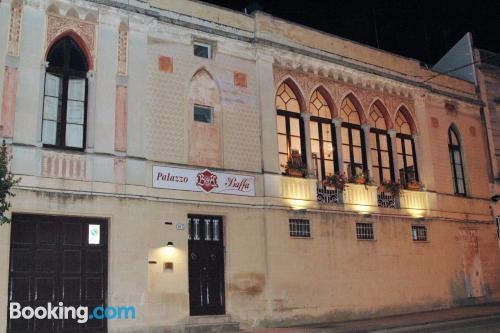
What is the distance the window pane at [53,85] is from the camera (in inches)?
607

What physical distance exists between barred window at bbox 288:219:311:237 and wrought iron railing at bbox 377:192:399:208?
387 cm

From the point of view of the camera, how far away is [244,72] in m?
19.2

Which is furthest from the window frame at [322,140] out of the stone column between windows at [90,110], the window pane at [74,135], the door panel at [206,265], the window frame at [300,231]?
the window pane at [74,135]

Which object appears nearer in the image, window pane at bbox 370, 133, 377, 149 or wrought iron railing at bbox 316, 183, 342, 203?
wrought iron railing at bbox 316, 183, 342, 203

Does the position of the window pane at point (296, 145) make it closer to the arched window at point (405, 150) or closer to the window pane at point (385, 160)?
the window pane at point (385, 160)

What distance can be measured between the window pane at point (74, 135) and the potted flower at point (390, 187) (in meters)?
11.8

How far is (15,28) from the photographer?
1499 centimetres

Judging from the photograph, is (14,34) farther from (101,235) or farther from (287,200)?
(287,200)

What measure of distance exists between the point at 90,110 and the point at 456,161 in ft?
55.3

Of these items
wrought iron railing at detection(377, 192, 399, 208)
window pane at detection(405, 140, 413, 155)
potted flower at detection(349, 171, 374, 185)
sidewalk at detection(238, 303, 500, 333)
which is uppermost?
window pane at detection(405, 140, 413, 155)

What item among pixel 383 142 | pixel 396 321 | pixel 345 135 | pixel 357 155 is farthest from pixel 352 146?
pixel 396 321

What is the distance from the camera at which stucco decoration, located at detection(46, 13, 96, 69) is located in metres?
15.6

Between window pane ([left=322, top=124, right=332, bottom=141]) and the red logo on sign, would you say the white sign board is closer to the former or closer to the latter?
the red logo on sign

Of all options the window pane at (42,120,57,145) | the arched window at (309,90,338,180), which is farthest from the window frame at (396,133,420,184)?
the window pane at (42,120,57,145)
